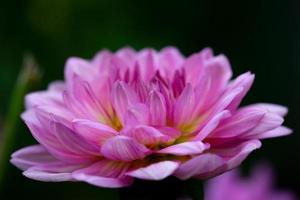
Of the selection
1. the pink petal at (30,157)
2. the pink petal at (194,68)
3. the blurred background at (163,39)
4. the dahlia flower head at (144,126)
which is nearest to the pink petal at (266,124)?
the dahlia flower head at (144,126)

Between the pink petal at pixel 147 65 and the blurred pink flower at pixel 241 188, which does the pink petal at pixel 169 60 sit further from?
the blurred pink flower at pixel 241 188

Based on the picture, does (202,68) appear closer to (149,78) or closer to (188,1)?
(149,78)

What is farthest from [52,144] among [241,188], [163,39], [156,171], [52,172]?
[163,39]

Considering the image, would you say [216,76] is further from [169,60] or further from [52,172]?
[52,172]

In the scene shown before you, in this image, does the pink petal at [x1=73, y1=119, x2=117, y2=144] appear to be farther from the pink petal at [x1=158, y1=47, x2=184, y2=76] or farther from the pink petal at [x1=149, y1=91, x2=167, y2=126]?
the pink petal at [x1=158, y1=47, x2=184, y2=76]

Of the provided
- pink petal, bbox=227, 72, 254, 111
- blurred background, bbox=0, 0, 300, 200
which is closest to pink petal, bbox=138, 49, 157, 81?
pink petal, bbox=227, 72, 254, 111

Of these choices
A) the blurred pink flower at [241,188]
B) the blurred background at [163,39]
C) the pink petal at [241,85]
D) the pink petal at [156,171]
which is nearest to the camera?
the pink petal at [156,171]
